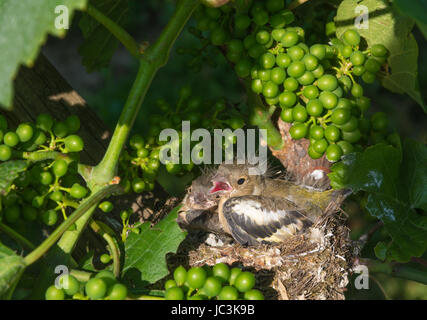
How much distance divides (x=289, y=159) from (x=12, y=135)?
102 cm

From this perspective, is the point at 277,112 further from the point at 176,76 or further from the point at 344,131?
the point at 176,76

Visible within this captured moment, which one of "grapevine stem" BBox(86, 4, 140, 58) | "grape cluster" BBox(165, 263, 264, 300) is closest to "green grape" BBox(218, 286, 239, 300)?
"grape cluster" BBox(165, 263, 264, 300)

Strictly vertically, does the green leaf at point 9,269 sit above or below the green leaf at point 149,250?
above

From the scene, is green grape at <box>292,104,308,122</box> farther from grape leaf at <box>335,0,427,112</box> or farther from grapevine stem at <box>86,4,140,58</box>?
grapevine stem at <box>86,4,140,58</box>

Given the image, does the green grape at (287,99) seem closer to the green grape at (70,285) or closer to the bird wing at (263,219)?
the bird wing at (263,219)

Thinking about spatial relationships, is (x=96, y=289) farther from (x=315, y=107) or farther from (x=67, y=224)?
(x=315, y=107)

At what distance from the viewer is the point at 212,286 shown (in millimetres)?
1076

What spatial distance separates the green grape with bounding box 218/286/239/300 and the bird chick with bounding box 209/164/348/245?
0.74 meters

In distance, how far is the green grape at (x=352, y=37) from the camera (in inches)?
59.0

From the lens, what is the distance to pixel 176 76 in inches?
156

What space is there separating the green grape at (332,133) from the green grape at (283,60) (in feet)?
0.75

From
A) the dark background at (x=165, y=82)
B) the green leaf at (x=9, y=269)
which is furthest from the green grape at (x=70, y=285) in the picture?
the dark background at (x=165, y=82)
